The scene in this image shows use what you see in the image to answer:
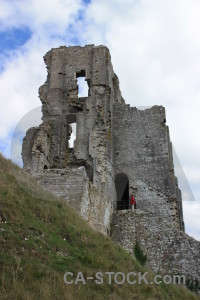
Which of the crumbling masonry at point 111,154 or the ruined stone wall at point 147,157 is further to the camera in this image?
the ruined stone wall at point 147,157

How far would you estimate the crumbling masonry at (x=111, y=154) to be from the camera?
16.2m

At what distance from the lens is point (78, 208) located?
14.0 metres

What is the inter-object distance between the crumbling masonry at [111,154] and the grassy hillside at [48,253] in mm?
4553

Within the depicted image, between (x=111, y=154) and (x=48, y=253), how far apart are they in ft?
41.8

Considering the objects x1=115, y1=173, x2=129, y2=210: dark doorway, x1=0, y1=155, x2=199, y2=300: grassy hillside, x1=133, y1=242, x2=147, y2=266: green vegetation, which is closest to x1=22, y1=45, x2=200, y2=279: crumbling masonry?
x1=115, y1=173, x2=129, y2=210: dark doorway

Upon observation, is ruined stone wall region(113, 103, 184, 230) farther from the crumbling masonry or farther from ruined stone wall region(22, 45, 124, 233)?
ruined stone wall region(22, 45, 124, 233)

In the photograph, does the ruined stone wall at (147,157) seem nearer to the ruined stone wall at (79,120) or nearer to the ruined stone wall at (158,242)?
the ruined stone wall at (79,120)

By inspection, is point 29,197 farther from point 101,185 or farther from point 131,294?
point 101,185

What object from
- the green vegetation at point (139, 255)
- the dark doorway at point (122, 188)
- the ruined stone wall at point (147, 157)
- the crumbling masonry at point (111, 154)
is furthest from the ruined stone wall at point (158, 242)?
the dark doorway at point (122, 188)

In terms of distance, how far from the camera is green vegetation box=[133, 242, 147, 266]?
50.1 ft

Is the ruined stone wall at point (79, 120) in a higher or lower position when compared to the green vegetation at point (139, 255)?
higher

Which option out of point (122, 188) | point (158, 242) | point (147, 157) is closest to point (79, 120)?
point (147, 157)

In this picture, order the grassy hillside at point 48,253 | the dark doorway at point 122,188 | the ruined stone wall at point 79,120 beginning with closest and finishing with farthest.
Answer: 1. the grassy hillside at point 48,253
2. the ruined stone wall at point 79,120
3. the dark doorway at point 122,188

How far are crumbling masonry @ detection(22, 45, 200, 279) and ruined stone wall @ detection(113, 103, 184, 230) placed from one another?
50 mm
